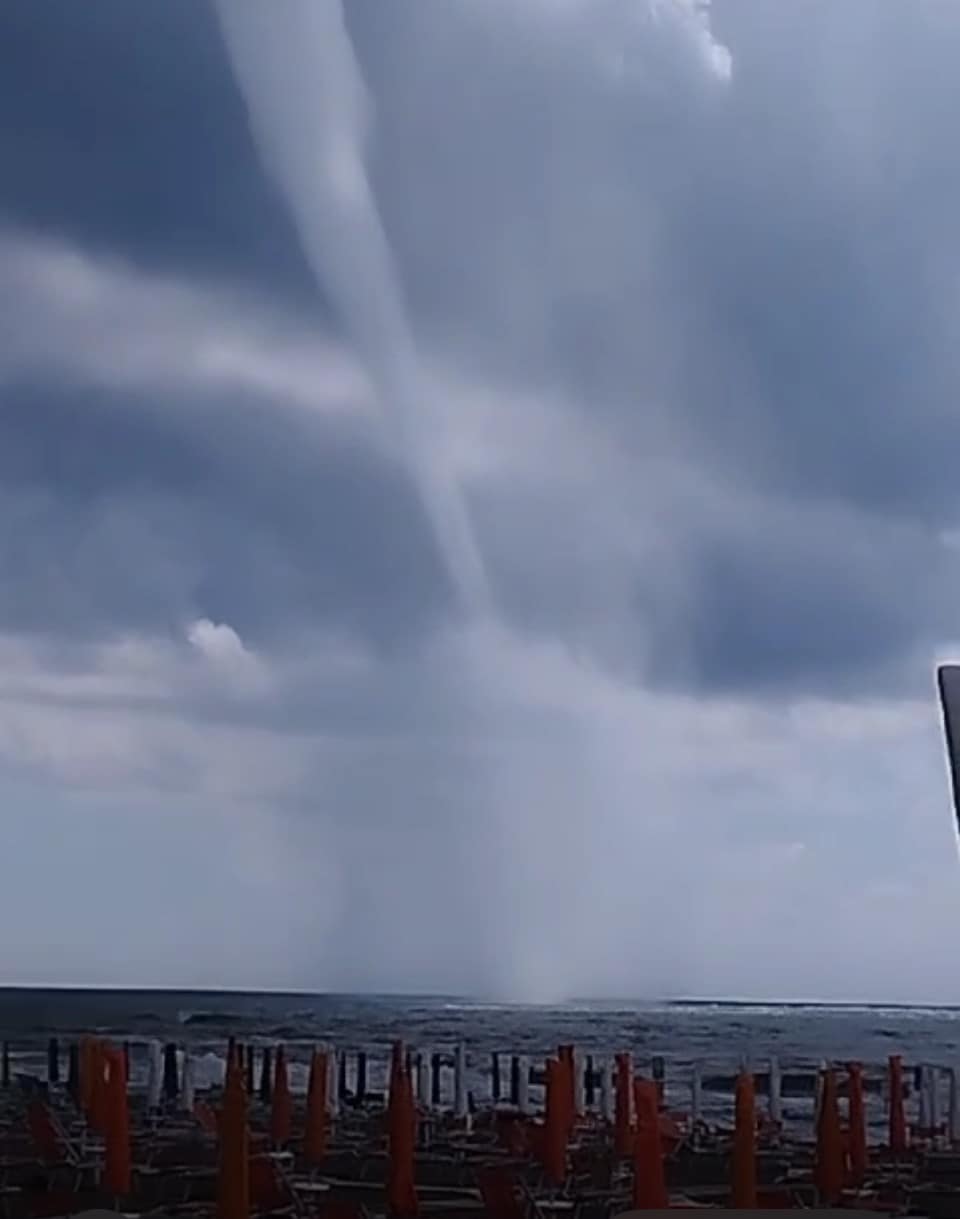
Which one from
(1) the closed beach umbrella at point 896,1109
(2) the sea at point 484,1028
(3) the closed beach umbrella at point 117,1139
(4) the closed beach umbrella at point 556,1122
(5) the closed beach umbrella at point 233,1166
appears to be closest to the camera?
(5) the closed beach umbrella at point 233,1166

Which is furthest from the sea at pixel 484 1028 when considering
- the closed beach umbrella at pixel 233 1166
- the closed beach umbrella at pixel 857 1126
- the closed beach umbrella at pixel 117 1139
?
the closed beach umbrella at pixel 233 1166

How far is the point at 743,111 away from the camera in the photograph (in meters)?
5.57

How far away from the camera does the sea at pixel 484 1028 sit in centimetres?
615

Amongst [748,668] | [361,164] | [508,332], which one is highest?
[361,164]

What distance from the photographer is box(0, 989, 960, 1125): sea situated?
20.2 ft

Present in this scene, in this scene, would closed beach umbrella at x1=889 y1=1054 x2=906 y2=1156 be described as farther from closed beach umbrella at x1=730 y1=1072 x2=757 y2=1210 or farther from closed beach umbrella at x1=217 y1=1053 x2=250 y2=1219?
closed beach umbrella at x1=217 y1=1053 x2=250 y2=1219

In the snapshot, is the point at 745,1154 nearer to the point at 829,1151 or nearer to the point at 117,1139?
the point at 829,1151

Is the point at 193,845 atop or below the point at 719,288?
below

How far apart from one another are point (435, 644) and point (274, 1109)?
139 cm

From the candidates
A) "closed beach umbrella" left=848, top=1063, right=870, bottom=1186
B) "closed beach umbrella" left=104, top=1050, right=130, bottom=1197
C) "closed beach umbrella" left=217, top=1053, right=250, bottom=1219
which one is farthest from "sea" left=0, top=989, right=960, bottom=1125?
"closed beach umbrella" left=217, top=1053, right=250, bottom=1219

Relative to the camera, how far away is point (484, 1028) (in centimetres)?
629

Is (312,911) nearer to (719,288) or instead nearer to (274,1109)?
(274,1109)

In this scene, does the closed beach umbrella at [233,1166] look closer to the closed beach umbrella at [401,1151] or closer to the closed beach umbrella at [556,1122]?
the closed beach umbrella at [401,1151]

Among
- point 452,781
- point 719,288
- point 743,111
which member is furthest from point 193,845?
point 743,111
